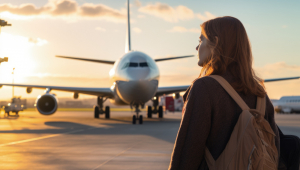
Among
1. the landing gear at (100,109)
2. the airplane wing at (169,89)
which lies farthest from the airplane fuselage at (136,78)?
the landing gear at (100,109)

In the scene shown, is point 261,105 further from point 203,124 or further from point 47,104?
point 47,104

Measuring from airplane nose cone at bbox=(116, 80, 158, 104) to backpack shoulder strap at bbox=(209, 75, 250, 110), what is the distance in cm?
1361

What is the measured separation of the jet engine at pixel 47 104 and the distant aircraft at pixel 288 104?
31281mm

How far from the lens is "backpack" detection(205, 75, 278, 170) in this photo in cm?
145

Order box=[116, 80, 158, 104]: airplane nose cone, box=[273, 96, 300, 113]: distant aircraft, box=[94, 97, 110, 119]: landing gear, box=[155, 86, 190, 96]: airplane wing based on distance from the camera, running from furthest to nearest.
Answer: box=[273, 96, 300, 113]: distant aircraft
box=[94, 97, 110, 119]: landing gear
box=[155, 86, 190, 96]: airplane wing
box=[116, 80, 158, 104]: airplane nose cone

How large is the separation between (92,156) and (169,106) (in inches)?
1447

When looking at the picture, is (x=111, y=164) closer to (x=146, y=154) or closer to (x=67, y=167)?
(x=67, y=167)

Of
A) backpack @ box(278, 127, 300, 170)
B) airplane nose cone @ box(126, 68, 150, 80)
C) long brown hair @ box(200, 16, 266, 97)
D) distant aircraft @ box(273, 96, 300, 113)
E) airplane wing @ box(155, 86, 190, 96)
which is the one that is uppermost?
airplane nose cone @ box(126, 68, 150, 80)

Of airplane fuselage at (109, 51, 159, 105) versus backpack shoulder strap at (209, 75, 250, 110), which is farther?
airplane fuselage at (109, 51, 159, 105)

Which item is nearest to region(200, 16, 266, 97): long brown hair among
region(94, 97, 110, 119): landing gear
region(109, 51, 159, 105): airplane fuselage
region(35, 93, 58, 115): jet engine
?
region(109, 51, 159, 105): airplane fuselage

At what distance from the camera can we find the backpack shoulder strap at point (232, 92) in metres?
1.55

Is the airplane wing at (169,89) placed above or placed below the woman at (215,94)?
above

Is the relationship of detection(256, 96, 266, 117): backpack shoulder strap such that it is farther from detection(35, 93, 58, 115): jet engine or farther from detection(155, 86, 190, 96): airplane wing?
detection(155, 86, 190, 96): airplane wing

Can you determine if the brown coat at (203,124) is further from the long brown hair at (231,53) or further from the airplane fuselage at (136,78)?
the airplane fuselage at (136,78)
